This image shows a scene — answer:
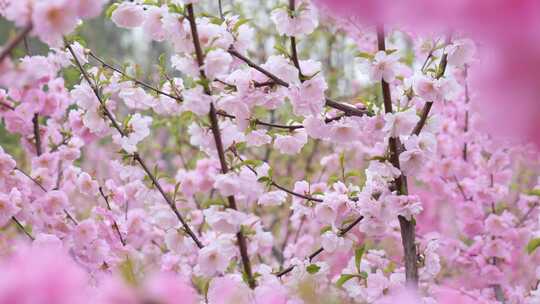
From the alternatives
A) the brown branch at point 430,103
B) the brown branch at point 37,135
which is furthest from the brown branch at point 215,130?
the brown branch at point 37,135

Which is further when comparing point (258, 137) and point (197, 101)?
point (258, 137)

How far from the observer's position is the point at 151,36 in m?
1.64

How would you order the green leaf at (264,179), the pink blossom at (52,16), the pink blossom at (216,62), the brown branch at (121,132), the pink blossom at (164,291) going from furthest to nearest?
the brown branch at (121,132) < the green leaf at (264,179) < the pink blossom at (216,62) < the pink blossom at (52,16) < the pink blossom at (164,291)

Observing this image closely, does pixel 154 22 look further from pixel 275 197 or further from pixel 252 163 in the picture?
pixel 275 197

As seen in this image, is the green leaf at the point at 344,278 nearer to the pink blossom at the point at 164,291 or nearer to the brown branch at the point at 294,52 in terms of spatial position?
the brown branch at the point at 294,52

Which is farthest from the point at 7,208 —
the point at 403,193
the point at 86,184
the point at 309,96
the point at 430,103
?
the point at 430,103

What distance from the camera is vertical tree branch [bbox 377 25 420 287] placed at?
1.65 metres

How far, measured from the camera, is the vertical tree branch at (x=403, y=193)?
5.40 feet

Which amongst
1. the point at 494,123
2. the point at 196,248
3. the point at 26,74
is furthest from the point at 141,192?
the point at 494,123

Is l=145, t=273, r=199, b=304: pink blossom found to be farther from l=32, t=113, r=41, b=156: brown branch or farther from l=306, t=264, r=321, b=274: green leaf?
l=32, t=113, r=41, b=156: brown branch

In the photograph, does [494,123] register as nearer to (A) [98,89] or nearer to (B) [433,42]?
(B) [433,42]

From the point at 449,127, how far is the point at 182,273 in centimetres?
137

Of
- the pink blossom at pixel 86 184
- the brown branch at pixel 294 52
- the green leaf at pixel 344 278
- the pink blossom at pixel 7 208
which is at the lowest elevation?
the pink blossom at pixel 86 184

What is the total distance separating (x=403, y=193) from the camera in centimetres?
171
